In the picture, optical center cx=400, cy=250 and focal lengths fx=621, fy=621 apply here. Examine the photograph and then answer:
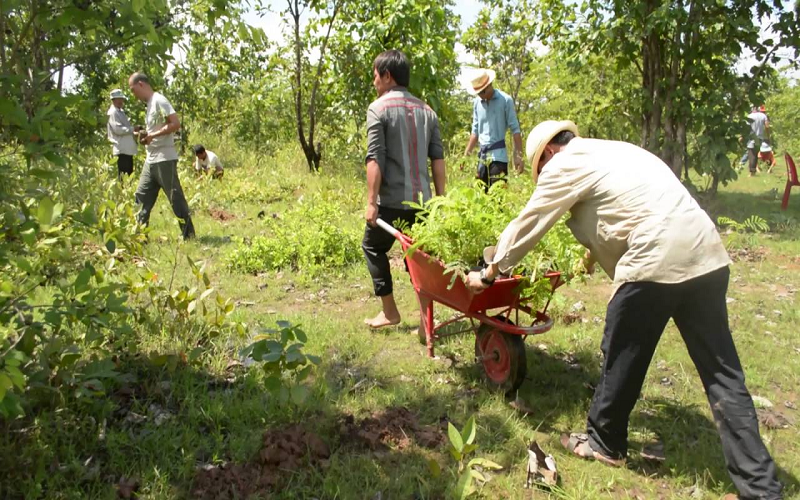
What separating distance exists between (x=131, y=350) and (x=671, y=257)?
298 centimetres

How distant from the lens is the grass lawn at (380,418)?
9.82ft

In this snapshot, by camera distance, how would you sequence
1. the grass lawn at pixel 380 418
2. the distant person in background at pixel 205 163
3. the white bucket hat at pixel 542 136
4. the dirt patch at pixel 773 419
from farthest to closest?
the distant person in background at pixel 205 163 → the dirt patch at pixel 773 419 → the white bucket hat at pixel 542 136 → the grass lawn at pixel 380 418

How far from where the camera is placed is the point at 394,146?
175 inches

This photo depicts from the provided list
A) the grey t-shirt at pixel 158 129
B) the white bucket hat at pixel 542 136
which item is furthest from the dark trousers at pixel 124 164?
the white bucket hat at pixel 542 136

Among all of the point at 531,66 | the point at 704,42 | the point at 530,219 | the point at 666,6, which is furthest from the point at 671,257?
the point at 531,66

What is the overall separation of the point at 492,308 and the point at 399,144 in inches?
54.3

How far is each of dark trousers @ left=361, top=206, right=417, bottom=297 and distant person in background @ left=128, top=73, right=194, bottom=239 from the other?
2894 mm

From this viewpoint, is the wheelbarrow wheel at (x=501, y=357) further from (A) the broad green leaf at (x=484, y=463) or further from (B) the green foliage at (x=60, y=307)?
(B) the green foliage at (x=60, y=307)

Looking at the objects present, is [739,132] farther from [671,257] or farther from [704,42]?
[671,257]

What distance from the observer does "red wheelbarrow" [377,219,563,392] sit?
3.62 m

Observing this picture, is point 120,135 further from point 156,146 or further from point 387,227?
point 387,227

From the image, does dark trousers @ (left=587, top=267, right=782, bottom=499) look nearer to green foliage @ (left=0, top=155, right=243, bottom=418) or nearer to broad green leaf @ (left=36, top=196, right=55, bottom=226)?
green foliage @ (left=0, top=155, right=243, bottom=418)

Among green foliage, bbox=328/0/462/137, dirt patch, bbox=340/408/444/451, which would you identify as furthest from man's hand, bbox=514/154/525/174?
dirt patch, bbox=340/408/444/451

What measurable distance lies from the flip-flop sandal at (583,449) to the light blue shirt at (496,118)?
13.8 ft
